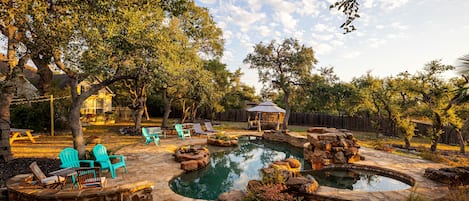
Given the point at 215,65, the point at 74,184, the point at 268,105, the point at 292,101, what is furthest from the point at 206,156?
the point at 215,65

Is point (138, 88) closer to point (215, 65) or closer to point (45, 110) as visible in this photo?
point (45, 110)

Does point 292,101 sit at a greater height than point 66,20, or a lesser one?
lesser

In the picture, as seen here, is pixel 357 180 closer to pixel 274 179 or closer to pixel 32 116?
pixel 274 179

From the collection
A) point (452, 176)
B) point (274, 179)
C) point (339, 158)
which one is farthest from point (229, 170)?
point (452, 176)

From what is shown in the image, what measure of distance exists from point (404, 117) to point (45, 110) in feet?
62.7

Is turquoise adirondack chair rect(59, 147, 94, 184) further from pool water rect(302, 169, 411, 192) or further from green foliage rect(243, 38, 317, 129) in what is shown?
green foliage rect(243, 38, 317, 129)

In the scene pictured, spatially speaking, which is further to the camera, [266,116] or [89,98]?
[266,116]

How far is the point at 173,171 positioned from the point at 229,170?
6.34ft

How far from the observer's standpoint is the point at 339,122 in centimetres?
2094

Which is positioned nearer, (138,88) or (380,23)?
(380,23)

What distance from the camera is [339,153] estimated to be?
8359mm

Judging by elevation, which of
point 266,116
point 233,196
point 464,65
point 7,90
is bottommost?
point 233,196

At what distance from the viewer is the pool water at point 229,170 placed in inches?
240

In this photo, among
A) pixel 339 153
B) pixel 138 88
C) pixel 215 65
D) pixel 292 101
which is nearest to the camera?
pixel 339 153
